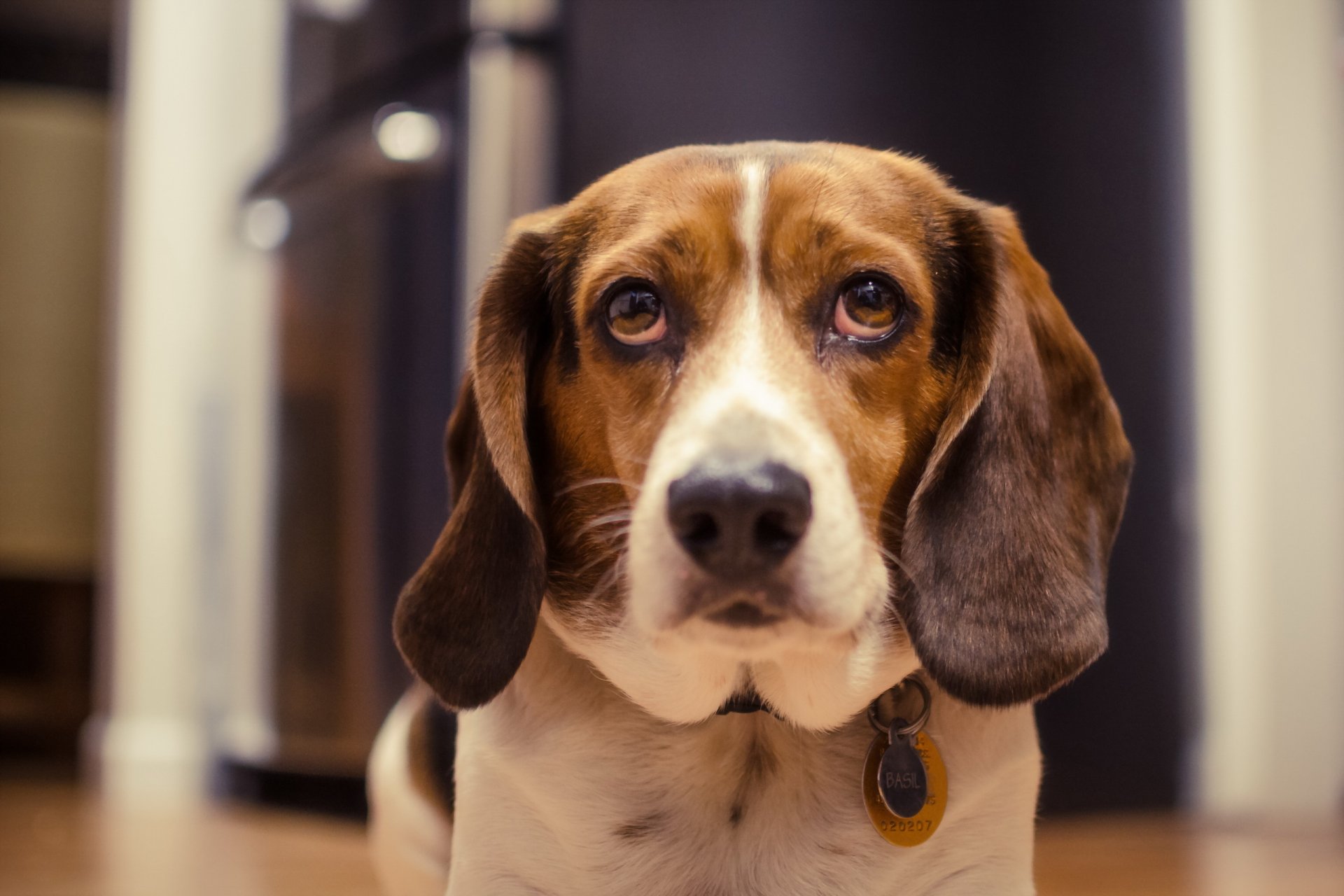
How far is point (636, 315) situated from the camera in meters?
1.49

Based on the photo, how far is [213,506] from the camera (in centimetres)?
481

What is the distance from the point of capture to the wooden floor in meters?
2.65

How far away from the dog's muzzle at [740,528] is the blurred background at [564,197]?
186cm

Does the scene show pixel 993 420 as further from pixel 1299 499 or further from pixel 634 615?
pixel 1299 499

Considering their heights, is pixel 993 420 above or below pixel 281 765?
above

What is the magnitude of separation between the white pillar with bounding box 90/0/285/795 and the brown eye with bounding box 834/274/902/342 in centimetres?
369

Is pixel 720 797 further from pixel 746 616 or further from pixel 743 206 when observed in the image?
pixel 743 206

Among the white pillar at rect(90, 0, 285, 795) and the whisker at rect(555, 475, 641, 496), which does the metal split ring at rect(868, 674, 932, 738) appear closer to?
the whisker at rect(555, 475, 641, 496)

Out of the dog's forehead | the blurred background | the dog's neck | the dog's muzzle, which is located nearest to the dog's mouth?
the dog's muzzle

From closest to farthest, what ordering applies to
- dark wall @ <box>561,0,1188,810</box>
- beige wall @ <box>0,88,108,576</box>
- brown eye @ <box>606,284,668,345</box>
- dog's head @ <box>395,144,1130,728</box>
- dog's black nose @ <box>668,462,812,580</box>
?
dog's black nose @ <box>668,462,812,580</box> → dog's head @ <box>395,144,1130,728</box> → brown eye @ <box>606,284,668,345</box> → dark wall @ <box>561,0,1188,810</box> → beige wall @ <box>0,88,108,576</box>

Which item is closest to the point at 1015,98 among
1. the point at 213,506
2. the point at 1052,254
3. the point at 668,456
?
the point at 1052,254

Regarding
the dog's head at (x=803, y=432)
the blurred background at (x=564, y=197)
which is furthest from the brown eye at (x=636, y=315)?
the blurred background at (x=564, y=197)

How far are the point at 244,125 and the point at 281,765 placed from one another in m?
2.38

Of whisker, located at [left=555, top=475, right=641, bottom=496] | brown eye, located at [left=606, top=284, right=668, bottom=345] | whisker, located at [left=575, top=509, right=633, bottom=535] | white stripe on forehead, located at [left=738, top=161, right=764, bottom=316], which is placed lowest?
whisker, located at [left=575, top=509, right=633, bottom=535]
